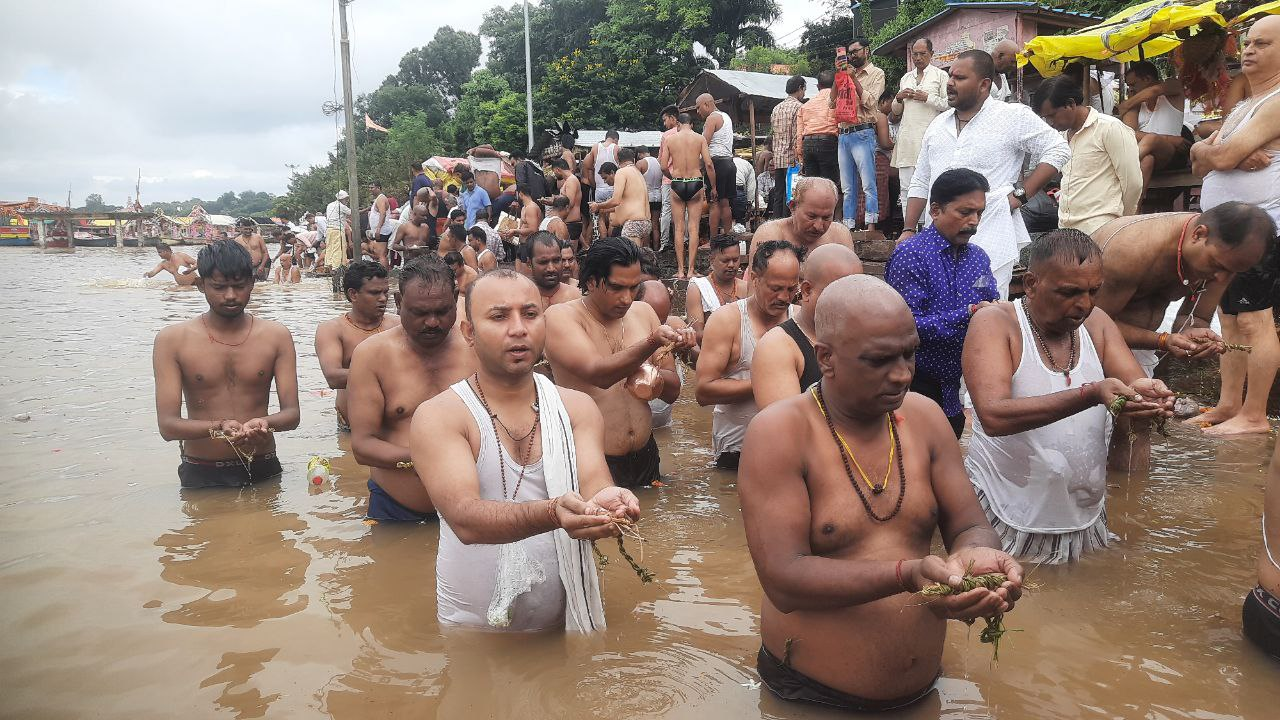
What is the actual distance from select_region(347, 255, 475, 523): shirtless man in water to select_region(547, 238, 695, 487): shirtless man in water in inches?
24.4

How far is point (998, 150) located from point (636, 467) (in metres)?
3.32

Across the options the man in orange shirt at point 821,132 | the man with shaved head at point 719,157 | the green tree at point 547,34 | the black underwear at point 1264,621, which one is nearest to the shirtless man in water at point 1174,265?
the black underwear at point 1264,621

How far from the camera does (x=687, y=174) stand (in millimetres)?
12172

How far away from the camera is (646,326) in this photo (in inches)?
230

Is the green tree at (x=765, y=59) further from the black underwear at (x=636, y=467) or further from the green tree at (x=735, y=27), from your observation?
the black underwear at (x=636, y=467)

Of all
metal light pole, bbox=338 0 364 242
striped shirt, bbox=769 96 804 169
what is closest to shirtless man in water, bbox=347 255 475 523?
striped shirt, bbox=769 96 804 169

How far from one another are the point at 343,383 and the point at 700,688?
446cm

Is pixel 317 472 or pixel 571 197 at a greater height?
pixel 571 197

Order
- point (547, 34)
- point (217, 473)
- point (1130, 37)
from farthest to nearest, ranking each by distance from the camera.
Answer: point (547, 34) < point (1130, 37) < point (217, 473)

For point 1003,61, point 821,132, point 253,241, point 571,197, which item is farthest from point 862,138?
point 253,241

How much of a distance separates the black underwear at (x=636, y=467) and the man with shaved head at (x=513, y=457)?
7.09 ft

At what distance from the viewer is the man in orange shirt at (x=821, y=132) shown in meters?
10.4

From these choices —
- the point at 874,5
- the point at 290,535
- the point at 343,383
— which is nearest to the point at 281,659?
the point at 290,535

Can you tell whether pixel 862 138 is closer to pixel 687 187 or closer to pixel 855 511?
pixel 687 187
